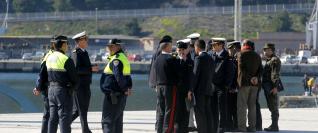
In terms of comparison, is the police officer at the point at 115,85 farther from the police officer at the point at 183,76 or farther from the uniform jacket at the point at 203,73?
the uniform jacket at the point at 203,73

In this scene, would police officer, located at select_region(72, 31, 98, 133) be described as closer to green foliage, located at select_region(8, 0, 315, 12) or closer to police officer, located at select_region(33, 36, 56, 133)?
police officer, located at select_region(33, 36, 56, 133)

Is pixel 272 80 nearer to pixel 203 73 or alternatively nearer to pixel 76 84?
pixel 203 73

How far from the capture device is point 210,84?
15.0 meters

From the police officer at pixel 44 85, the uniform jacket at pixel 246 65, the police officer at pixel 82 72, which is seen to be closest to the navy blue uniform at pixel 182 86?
the police officer at pixel 82 72

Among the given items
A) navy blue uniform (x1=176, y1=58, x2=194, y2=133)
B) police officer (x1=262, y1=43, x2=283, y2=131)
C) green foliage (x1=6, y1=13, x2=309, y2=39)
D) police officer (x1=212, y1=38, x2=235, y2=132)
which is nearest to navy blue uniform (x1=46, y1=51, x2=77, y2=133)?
navy blue uniform (x1=176, y1=58, x2=194, y2=133)

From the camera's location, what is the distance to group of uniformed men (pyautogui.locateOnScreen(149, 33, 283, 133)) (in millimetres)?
14719

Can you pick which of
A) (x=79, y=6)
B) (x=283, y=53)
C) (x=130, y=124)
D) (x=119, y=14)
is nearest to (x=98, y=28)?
(x=119, y=14)

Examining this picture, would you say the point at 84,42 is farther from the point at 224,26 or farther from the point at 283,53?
the point at 224,26

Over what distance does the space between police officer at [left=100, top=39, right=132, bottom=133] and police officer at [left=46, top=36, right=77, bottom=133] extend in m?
0.59

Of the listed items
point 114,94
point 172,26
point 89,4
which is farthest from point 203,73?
point 89,4

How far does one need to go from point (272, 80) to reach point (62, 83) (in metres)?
4.20

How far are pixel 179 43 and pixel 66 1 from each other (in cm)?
13223

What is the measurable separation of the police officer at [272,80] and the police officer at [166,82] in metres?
2.57

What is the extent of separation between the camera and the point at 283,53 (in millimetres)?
116188
